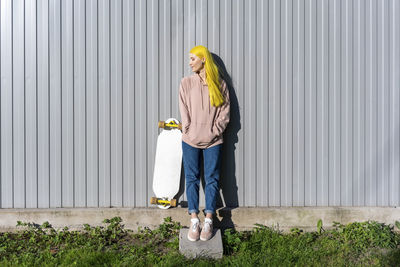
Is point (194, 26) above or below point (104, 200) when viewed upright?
above

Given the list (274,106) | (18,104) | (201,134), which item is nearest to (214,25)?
(274,106)

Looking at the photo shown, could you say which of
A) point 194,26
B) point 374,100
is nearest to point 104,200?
point 194,26

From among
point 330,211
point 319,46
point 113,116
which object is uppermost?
point 319,46

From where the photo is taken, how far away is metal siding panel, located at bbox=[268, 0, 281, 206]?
15.2 ft

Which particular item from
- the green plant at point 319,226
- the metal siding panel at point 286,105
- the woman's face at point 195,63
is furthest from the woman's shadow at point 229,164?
the green plant at point 319,226

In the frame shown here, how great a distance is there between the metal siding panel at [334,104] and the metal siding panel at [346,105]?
0.17ft

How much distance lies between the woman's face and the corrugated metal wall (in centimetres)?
24

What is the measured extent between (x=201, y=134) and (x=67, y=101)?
176 centimetres

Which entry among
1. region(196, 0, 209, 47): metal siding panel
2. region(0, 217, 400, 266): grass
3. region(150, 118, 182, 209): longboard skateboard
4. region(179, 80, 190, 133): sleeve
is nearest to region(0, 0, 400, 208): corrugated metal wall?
region(196, 0, 209, 47): metal siding panel

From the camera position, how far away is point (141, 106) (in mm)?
4633

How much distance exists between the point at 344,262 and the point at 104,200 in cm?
288

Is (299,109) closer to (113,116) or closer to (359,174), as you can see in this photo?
(359,174)

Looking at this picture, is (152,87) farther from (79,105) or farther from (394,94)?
(394,94)

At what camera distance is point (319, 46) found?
4.68 meters
